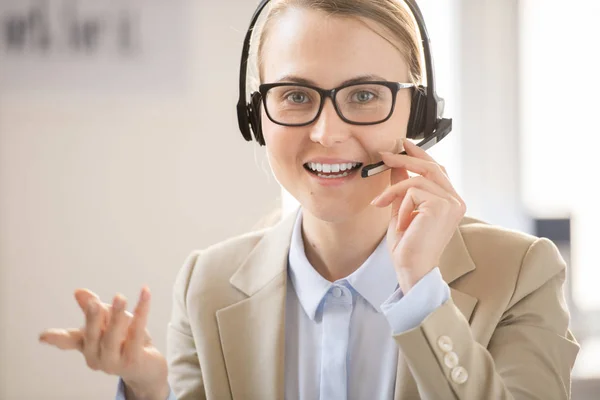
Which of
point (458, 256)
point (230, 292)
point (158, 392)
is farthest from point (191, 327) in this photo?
point (458, 256)

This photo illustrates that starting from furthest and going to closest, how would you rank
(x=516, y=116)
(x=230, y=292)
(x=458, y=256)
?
1. (x=516, y=116)
2. (x=230, y=292)
3. (x=458, y=256)

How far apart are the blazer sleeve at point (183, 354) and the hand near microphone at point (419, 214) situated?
464 mm

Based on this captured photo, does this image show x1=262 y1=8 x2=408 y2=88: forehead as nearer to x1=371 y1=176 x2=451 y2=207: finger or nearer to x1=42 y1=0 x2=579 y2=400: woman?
x1=42 y1=0 x2=579 y2=400: woman

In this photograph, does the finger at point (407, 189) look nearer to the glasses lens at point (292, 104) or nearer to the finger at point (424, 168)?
the finger at point (424, 168)

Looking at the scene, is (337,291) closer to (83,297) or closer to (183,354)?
(183,354)

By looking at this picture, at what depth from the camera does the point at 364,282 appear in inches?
49.1

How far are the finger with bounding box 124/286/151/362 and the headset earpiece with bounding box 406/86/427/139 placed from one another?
20.7 inches

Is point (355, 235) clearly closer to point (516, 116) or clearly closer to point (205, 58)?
point (205, 58)

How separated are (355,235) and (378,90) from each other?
0.27m

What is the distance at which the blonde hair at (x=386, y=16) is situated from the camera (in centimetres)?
116

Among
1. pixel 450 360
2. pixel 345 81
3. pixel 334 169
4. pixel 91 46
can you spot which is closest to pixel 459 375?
pixel 450 360

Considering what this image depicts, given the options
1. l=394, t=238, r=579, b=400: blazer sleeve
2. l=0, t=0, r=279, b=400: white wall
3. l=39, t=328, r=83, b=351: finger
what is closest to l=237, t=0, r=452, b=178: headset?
l=394, t=238, r=579, b=400: blazer sleeve

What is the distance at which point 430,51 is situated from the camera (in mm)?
1195

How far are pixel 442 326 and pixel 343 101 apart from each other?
15.2 inches
